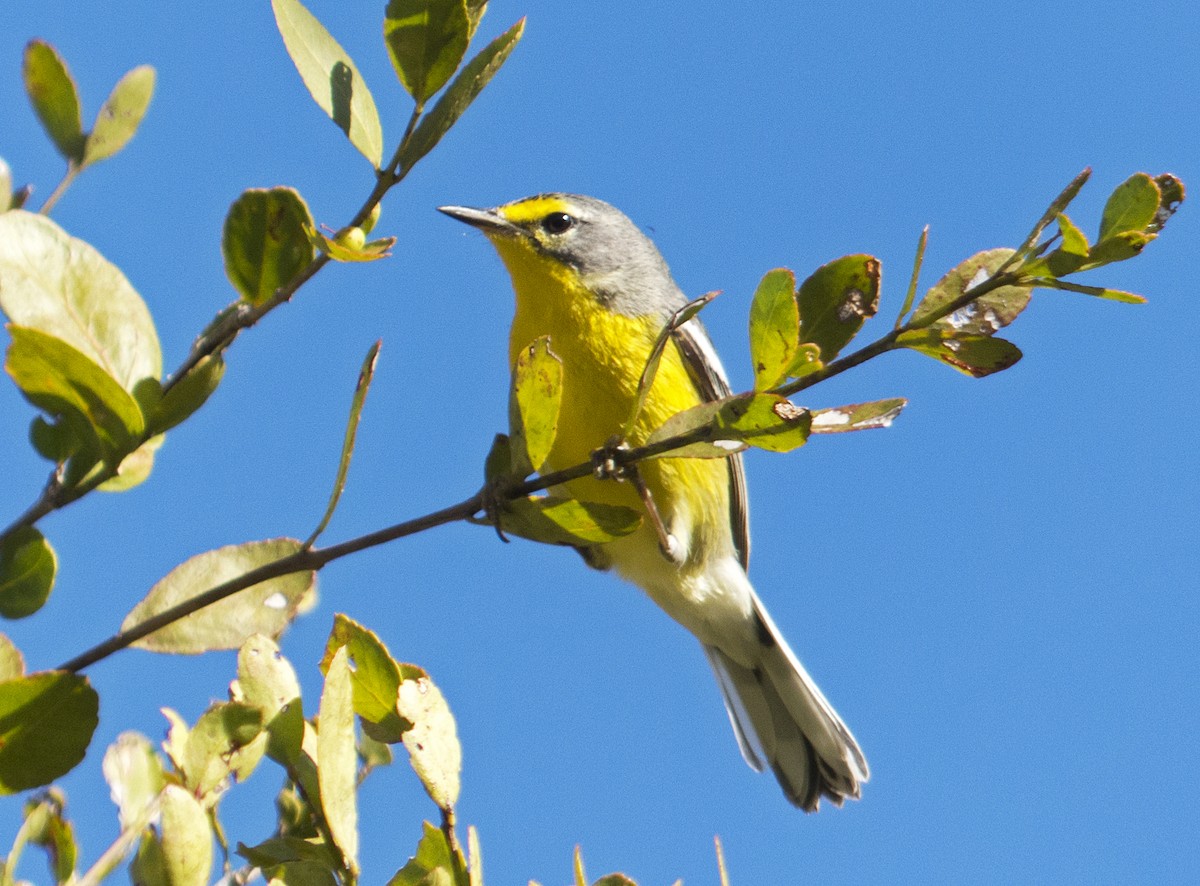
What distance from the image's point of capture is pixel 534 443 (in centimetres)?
152

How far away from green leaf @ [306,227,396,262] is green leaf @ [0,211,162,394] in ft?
0.65

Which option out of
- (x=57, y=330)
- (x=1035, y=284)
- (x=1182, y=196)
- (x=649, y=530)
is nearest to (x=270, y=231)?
(x=57, y=330)

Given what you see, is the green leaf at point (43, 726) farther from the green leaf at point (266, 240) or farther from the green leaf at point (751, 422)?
the green leaf at point (751, 422)

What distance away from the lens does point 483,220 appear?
444 centimetres

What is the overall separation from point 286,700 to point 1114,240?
998 mm

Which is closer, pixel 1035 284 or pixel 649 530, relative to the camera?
pixel 1035 284

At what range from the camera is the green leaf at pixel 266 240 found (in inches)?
57.6

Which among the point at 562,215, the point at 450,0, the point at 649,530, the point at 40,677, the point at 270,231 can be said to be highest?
the point at 562,215

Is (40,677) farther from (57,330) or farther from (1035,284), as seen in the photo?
(1035,284)

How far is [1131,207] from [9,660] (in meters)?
1.26

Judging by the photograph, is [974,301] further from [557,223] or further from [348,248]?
[557,223]

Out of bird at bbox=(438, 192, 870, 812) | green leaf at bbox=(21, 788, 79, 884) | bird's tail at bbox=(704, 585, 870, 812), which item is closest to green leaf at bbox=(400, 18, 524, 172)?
green leaf at bbox=(21, 788, 79, 884)

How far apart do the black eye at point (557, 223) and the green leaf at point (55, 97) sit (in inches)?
114

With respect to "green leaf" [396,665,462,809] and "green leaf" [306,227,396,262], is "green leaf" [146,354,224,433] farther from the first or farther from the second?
"green leaf" [396,665,462,809]
